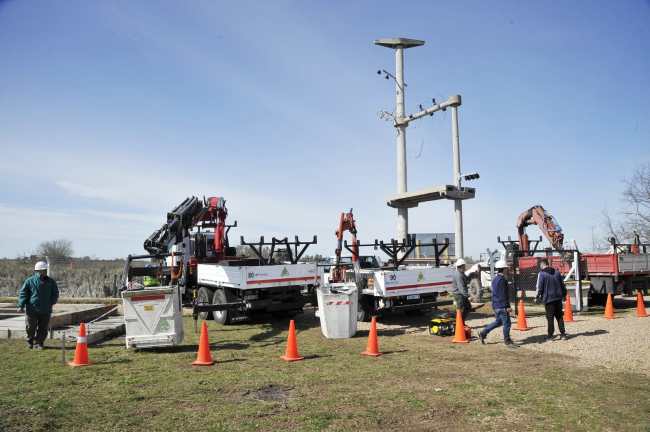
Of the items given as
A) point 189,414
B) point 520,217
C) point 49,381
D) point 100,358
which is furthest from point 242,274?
point 520,217

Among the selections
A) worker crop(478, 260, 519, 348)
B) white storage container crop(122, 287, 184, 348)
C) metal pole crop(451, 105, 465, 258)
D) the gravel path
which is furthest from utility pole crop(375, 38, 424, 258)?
white storage container crop(122, 287, 184, 348)

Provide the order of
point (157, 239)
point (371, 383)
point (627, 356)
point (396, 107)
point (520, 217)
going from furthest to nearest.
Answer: point (396, 107) < point (520, 217) < point (157, 239) < point (627, 356) < point (371, 383)

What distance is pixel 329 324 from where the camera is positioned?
1059 cm

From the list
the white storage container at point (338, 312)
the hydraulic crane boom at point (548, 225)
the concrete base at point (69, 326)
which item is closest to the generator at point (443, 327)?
the white storage container at point (338, 312)

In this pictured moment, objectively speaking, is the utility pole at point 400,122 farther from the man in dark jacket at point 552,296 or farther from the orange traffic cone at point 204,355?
the orange traffic cone at point 204,355

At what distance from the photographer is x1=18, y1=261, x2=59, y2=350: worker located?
9.36 m

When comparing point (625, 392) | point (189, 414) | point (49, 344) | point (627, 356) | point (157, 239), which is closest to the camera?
point (189, 414)

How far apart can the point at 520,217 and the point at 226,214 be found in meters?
12.5

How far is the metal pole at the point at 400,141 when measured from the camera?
83.9ft

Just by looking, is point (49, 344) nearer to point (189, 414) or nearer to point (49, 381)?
point (49, 381)

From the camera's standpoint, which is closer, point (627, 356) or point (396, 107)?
point (627, 356)

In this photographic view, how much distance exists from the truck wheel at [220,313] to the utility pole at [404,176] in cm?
1112

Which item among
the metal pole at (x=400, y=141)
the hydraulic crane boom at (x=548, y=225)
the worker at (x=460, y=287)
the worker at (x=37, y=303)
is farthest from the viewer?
the metal pole at (x=400, y=141)

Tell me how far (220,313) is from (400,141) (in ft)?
53.7
